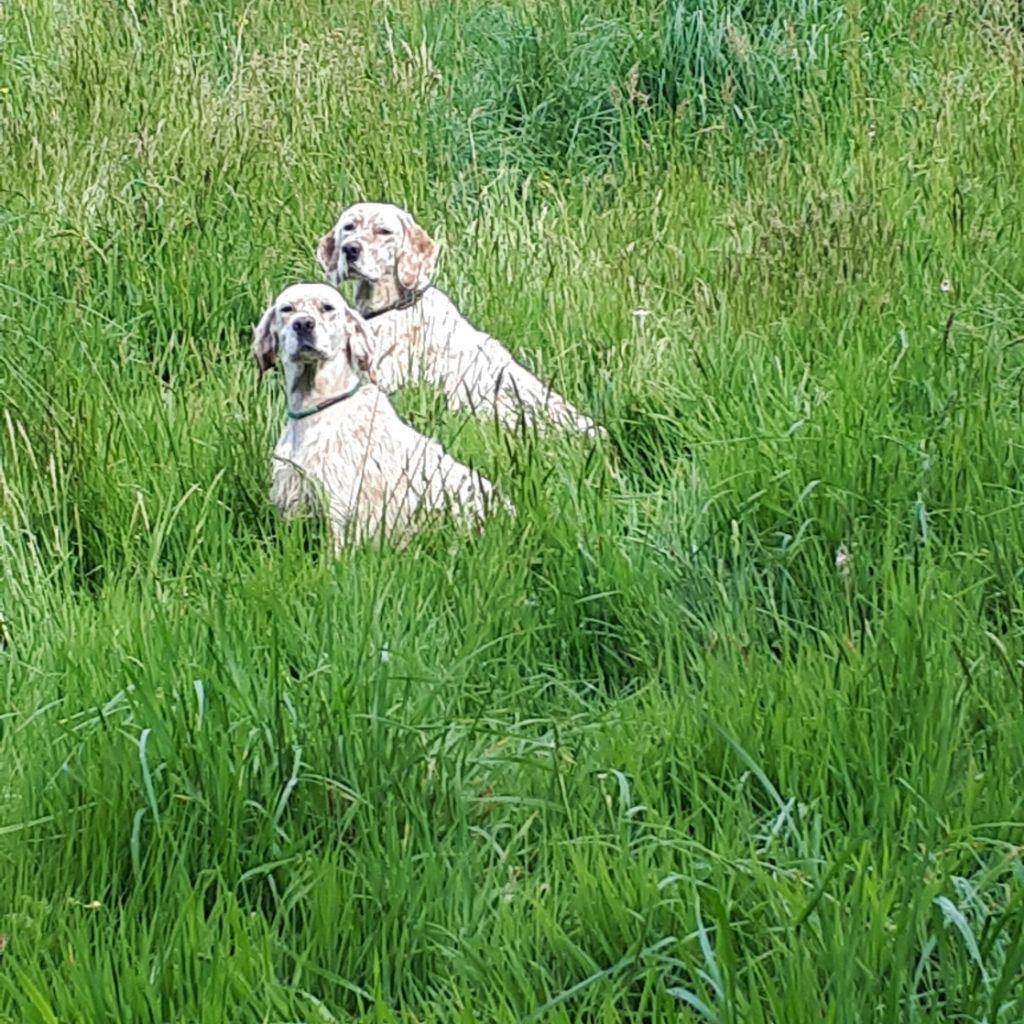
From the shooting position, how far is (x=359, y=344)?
3.71 metres

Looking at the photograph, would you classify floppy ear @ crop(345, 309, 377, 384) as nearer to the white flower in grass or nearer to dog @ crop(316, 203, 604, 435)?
dog @ crop(316, 203, 604, 435)

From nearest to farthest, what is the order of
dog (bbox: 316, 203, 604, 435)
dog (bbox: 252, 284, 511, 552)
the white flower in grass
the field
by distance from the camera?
the field, the white flower in grass, dog (bbox: 252, 284, 511, 552), dog (bbox: 316, 203, 604, 435)

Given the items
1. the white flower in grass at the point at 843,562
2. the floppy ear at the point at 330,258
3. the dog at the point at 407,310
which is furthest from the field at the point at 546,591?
the floppy ear at the point at 330,258

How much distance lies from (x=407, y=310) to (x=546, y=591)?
70.8 inches

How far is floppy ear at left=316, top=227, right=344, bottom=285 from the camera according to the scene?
4.57m

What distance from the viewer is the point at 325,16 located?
651cm

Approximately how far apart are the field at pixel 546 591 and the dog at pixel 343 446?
0.11m

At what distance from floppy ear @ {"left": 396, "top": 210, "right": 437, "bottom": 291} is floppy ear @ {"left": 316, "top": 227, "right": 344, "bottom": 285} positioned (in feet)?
0.61

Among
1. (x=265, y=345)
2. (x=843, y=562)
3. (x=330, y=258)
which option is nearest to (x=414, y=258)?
(x=330, y=258)

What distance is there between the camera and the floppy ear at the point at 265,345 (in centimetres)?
377

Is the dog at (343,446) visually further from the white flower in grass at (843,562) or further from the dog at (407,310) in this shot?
the white flower in grass at (843,562)

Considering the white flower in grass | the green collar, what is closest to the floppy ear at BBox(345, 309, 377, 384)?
the green collar

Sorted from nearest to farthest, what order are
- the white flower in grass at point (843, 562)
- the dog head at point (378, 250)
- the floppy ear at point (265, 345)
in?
the white flower in grass at point (843, 562), the floppy ear at point (265, 345), the dog head at point (378, 250)

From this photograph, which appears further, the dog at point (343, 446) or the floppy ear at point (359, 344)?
the floppy ear at point (359, 344)
